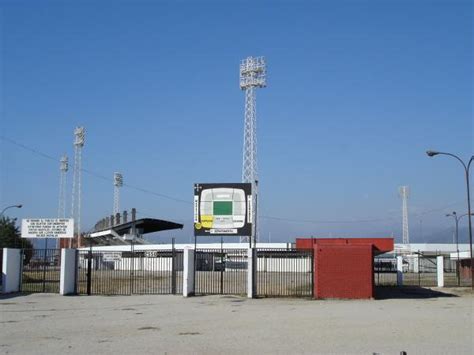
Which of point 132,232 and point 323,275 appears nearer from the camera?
point 323,275

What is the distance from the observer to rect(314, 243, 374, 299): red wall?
90.2 feet

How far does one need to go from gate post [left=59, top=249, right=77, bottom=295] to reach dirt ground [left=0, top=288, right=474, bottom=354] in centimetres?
233

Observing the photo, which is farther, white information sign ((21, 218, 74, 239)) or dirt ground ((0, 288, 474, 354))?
white information sign ((21, 218, 74, 239))

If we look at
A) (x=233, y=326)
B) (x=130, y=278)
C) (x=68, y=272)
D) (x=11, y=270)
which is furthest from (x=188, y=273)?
(x=130, y=278)

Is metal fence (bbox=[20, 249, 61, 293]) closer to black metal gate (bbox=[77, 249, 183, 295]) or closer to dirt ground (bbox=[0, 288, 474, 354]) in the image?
black metal gate (bbox=[77, 249, 183, 295])

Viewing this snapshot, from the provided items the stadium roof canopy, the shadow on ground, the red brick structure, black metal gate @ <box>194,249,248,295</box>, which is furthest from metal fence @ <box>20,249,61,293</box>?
the stadium roof canopy

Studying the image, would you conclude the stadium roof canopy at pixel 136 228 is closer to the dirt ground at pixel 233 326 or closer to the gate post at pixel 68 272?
the gate post at pixel 68 272

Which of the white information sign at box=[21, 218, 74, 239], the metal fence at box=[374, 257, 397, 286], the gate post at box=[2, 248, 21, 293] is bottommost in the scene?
the metal fence at box=[374, 257, 397, 286]

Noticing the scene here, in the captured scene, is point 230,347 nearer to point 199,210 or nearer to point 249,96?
point 199,210

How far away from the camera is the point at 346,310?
73.4 feet

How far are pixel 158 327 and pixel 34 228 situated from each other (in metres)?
22.7

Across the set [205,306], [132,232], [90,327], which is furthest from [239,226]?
[132,232]

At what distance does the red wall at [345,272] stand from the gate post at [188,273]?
19.9 ft

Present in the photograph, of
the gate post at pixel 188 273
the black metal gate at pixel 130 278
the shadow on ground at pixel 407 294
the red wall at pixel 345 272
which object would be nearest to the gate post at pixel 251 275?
the gate post at pixel 188 273
